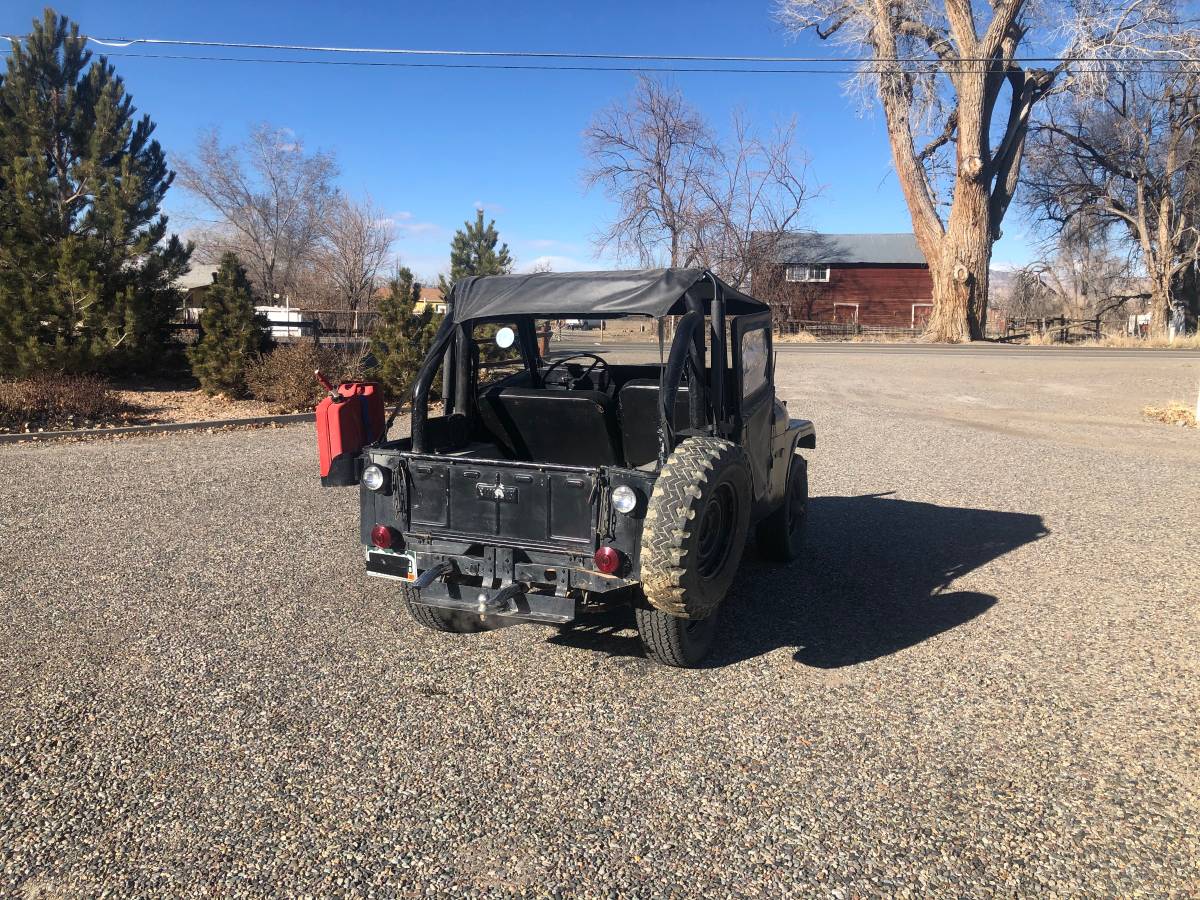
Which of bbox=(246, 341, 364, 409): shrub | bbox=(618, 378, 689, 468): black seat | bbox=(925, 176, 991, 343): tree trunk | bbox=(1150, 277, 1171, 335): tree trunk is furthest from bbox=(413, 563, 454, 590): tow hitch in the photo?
bbox=(1150, 277, 1171, 335): tree trunk

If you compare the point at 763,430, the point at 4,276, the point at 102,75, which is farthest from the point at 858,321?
the point at 763,430

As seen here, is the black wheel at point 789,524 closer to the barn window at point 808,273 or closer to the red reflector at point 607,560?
the red reflector at point 607,560

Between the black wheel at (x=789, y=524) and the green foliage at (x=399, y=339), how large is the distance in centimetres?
1020

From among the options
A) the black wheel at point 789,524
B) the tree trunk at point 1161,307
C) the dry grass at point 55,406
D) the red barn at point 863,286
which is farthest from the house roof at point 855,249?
the black wheel at point 789,524

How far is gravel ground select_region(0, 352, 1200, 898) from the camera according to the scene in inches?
113

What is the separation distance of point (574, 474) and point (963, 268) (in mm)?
35191

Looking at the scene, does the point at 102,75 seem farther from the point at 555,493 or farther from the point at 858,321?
the point at 858,321

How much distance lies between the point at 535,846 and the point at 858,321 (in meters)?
49.8

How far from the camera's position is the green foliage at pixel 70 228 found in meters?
14.7

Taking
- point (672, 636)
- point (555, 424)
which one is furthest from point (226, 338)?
point (672, 636)

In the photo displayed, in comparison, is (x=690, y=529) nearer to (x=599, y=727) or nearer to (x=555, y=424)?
(x=599, y=727)

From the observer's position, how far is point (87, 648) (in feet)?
15.1

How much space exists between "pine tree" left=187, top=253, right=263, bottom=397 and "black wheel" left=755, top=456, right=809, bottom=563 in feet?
37.7

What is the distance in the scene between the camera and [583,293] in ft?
15.3
